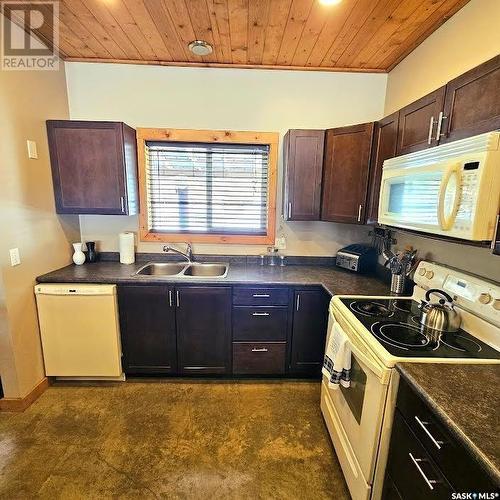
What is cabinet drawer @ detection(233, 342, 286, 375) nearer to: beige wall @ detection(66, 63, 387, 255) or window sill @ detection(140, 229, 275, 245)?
window sill @ detection(140, 229, 275, 245)

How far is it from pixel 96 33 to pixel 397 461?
312 cm

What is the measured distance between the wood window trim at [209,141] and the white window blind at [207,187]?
2.2 inches

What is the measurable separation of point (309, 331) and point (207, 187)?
165cm

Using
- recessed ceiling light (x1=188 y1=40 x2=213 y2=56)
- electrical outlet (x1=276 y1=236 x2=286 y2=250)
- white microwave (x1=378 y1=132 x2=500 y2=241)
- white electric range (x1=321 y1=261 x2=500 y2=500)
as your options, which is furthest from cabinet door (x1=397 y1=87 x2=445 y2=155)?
recessed ceiling light (x1=188 y1=40 x2=213 y2=56)

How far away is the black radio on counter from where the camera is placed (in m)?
2.56

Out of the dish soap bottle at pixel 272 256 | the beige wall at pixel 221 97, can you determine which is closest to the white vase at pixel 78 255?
the beige wall at pixel 221 97

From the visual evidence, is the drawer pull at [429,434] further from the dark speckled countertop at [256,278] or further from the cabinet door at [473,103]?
the cabinet door at [473,103]

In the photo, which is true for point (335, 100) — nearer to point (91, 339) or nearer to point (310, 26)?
point (310, 26)

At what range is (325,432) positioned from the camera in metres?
1.95

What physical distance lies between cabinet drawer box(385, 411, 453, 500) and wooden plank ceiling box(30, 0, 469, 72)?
2.25 meters

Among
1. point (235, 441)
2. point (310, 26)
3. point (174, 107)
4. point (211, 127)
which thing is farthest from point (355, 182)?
point (235, 441)

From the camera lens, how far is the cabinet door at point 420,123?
1.52 metres

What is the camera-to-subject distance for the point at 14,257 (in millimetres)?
1998

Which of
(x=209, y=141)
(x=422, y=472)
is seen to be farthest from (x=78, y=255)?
(x=422, y=472)
